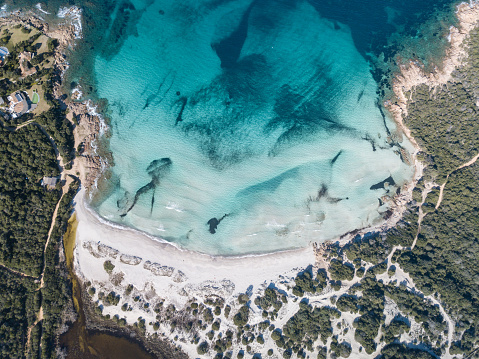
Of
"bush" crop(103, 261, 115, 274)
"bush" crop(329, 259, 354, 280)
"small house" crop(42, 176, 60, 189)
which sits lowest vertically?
"bush" crop(103, 261, 115, 274)

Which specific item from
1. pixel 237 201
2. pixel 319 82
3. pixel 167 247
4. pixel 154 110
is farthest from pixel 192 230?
pixel 319 82

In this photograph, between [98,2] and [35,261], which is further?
[98,2]

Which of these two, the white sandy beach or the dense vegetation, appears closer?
the dense vegetation

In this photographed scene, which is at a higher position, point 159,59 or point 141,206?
point 159,59

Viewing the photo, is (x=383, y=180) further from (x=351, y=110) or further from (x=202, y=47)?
(x=202, y=47)

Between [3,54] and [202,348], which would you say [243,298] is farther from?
[3,54]

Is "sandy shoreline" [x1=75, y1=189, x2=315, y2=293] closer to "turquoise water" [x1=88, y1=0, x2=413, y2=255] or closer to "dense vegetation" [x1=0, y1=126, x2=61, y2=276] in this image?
"turquoise water" [x1=88, y1=0, x2=413, y2=255]

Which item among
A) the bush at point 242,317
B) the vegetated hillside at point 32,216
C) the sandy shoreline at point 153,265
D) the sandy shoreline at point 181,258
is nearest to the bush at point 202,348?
the sandy shoreline at point 153,265

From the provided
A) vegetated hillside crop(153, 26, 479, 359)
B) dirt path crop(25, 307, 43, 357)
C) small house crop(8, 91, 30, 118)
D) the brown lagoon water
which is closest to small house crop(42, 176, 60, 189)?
small house crop(8, 91, 30, 118)

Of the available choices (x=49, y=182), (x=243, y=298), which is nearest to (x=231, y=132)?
(x=243, y=298)

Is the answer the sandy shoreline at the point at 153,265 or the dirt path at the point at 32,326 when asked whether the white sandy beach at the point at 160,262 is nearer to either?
the sandy shoreline at the point at 153,265
